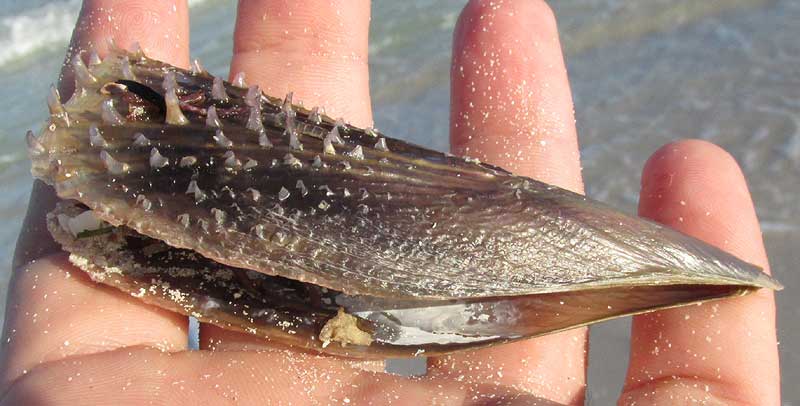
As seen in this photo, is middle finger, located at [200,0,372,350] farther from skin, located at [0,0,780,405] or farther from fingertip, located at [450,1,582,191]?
fingertip, located at [450,1,582,191]

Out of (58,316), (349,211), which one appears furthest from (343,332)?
(58,316)

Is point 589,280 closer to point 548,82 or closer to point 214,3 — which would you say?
point 548,82

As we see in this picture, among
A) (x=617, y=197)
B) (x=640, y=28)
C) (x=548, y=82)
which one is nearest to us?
(x=548, y=82)

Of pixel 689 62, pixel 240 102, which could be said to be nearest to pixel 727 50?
pixel 689 62

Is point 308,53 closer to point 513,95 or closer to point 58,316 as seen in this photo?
point 513,95

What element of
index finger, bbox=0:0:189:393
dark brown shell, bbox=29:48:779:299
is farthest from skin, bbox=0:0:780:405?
dark brown shell, bbox=29:48:779:299

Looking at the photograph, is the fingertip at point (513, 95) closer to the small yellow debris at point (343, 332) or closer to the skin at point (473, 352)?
the skin at point (473, 352)
